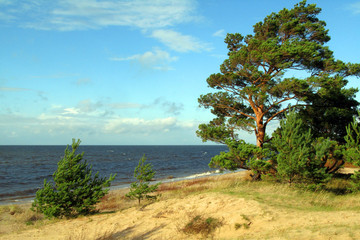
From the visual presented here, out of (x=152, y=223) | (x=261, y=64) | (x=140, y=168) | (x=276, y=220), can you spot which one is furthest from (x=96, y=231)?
(x=261, y=64)

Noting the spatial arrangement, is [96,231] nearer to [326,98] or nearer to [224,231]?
[224,231]

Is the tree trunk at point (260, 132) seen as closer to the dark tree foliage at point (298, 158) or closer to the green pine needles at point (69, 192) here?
the dark tree foliage at point (298, 158)

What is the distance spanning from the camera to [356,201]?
1239 centimetres

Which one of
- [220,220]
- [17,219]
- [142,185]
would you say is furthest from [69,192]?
[220,220]

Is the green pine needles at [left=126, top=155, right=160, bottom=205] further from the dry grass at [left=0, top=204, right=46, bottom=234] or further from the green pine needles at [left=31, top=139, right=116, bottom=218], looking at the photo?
the dry grass at [left=0, top=204, right=46, bottom=234]

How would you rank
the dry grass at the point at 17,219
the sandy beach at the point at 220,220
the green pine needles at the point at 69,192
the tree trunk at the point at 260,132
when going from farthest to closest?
the tree trunk at the point at 260,132, the dry grass at the point at 17,219, the green pine needles at the point at 69,192, the sandy beach at the point at 220,220

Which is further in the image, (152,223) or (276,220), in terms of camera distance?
(152,223)

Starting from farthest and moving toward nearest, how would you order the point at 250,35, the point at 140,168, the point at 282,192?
the point at 250,35 < the point at 140,168 < the point at 282,192

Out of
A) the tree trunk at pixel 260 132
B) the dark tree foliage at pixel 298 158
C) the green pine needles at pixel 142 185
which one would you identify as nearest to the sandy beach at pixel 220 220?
the green pine needles at pixel 142 185

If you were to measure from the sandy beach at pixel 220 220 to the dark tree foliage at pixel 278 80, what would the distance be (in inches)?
277

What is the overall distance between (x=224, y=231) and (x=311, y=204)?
192 inches

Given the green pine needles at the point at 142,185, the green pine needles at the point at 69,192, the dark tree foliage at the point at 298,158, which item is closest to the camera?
the green pine needles at the point at 69,192

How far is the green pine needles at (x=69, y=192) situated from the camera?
1371 centimetres

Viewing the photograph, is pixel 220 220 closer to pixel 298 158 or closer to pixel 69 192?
pixel 298 158
